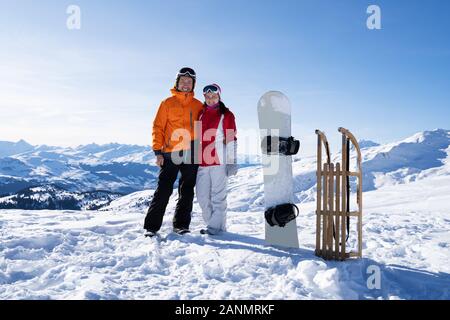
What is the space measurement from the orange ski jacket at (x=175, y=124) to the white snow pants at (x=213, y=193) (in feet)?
2.03

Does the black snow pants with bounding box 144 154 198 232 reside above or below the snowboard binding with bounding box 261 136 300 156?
below

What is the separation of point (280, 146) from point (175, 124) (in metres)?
1.96

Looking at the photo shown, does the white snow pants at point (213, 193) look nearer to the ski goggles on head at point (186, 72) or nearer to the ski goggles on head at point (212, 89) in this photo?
the ski goggles on head at point (212, 89)

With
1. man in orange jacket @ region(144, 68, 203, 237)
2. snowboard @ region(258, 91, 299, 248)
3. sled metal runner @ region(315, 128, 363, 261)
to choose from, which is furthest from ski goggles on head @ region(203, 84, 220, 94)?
sled metal runner @ region(315, 128, 363, 261)

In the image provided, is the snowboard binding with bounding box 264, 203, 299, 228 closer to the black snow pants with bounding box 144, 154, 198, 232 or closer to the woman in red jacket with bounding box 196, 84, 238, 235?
the woman in red jacket with bounding box 196, 84, 238, 235

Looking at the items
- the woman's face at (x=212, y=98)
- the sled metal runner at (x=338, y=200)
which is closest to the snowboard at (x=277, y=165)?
the sled metal runner at (x=338, y=200)

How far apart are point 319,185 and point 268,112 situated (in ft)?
4.94

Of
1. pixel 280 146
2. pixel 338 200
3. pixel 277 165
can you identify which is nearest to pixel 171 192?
pixel 277 165

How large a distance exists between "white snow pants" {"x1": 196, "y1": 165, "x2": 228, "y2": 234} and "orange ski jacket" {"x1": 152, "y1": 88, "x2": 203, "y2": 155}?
620 millimetres

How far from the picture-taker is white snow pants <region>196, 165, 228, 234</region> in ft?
21.2

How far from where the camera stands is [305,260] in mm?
4887
